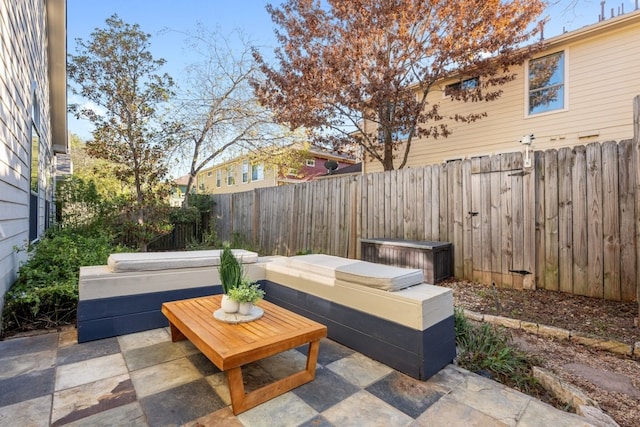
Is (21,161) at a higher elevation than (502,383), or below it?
higher

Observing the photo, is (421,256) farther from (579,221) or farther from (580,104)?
Answer: (580,104)

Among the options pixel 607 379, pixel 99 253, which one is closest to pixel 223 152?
pixel 99 253

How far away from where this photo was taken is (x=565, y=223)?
4.01 m

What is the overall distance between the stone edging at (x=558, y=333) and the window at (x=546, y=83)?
6.52 meters

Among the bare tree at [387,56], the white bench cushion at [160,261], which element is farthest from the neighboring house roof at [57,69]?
the white bench cushion at [160,261]

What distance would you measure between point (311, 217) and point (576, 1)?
536 cm

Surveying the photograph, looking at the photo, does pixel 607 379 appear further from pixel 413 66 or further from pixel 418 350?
pixel 413 66

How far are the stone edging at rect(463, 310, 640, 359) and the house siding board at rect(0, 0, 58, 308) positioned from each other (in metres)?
A: 4.63

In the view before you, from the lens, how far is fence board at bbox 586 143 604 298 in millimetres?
3770

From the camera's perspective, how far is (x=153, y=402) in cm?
178

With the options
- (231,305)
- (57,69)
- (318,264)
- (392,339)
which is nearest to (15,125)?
(231,305)

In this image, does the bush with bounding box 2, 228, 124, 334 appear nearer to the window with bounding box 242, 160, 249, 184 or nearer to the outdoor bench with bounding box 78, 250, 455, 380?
the outdoor bench with bounding box 78, 250, 455, 380

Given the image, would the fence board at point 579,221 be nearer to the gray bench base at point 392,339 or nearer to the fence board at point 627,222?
the fence board at point 627,222

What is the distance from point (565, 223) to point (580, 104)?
4835 millimetres
